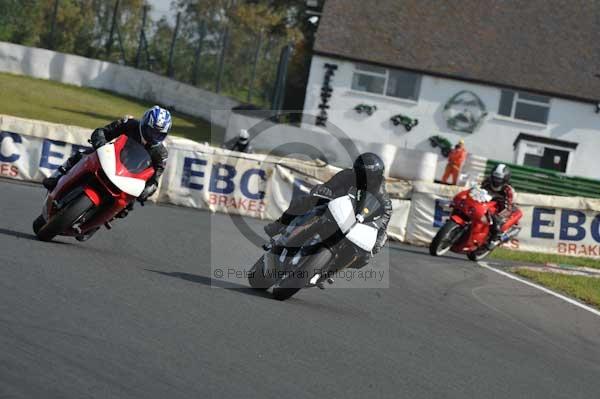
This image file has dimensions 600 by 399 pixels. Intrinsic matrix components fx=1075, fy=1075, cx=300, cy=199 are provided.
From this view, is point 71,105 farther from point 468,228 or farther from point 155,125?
point 155,125

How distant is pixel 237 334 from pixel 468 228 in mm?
10249

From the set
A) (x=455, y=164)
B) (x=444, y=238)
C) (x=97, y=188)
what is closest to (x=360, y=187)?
(x=97, y=188)

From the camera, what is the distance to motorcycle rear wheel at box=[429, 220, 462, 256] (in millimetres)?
16891

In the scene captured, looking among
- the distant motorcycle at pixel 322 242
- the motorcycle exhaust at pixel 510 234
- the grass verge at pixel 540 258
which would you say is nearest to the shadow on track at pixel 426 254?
the motorcycle exhaust at pixel 510 234

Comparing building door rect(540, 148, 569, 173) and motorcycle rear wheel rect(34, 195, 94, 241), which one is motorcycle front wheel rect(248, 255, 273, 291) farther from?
building door rect(540, 148, 569, 173)

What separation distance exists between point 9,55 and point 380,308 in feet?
102

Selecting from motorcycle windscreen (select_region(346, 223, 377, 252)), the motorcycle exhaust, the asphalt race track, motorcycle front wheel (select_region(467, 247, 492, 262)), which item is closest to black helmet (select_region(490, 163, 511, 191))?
the motorcycle exhaust

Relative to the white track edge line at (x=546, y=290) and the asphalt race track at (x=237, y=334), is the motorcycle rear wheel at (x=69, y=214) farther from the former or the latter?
the white track edge line at (x=546, y=290)

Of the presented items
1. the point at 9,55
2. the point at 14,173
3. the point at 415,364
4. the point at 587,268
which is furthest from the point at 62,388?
the point at 9,55

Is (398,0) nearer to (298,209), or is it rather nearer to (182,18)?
(182,18)

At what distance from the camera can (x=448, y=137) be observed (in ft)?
131

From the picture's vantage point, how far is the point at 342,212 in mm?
8859

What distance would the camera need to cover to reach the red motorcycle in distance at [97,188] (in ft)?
32.6

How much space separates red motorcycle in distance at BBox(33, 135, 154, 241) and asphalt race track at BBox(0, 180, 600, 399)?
270mm
